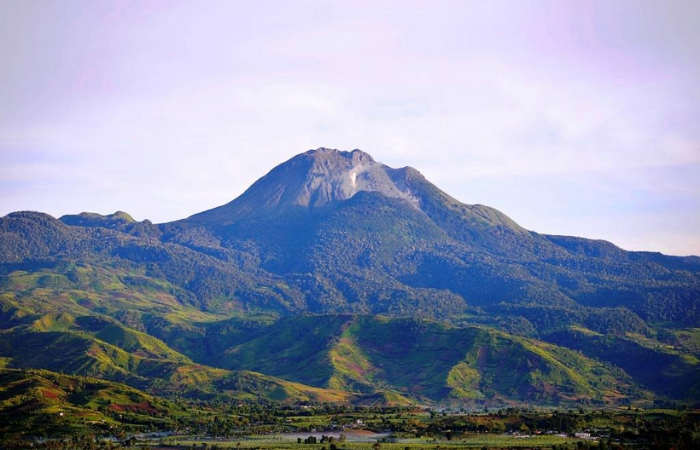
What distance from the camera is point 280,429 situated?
191 meters

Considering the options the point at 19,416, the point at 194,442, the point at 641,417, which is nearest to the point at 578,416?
the point at 641,417

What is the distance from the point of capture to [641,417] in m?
194

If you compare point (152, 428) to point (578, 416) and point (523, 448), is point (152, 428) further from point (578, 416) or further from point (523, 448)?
point (578, 416)

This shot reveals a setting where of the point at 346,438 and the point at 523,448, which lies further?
the point at 346,438

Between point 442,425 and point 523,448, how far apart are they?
37887mm

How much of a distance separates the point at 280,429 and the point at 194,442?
27.6 meters

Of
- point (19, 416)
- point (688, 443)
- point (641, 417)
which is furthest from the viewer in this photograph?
point (641, 417)

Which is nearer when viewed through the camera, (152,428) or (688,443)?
(688,443)

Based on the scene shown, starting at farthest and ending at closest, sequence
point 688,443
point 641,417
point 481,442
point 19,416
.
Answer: point 641,417
point 19,416
point 481,442
point 688,443

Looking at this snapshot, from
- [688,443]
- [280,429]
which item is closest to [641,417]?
[688,443]

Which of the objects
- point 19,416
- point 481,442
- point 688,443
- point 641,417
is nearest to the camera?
point 688,443

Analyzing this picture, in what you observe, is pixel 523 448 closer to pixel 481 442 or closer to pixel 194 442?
pixel 481 442

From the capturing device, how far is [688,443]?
150125mm

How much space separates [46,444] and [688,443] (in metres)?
118
